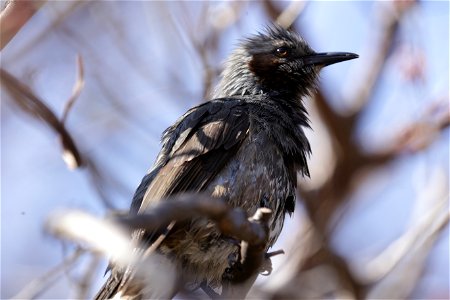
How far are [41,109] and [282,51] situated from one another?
2.57 metres

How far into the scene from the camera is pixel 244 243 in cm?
370

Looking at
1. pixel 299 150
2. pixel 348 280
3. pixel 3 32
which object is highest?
pixel 3 32

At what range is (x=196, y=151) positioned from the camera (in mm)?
4973

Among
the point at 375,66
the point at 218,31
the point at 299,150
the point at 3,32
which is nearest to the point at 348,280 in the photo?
the point at 299,150

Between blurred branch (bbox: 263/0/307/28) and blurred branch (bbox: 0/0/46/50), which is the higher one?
blurred branch (bbox: 0/0/46/50)

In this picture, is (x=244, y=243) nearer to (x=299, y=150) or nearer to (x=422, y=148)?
(x=299, y=150)

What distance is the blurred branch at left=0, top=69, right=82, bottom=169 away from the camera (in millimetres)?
3740

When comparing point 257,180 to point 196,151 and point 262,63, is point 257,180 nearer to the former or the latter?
point 196,151

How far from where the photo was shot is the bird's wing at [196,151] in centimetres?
486

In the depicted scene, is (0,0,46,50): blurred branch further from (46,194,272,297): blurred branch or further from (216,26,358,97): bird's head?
(216,26,358,97): bird's head

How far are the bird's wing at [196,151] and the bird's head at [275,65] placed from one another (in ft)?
2.16

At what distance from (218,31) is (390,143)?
1.92 m

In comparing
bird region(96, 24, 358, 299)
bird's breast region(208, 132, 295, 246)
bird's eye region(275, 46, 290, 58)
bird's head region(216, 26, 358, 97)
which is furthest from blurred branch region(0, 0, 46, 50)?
bird's eye region(275, 46, 290, 58)

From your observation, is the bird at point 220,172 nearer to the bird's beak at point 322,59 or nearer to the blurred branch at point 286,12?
the bird's beak at point 322,59
